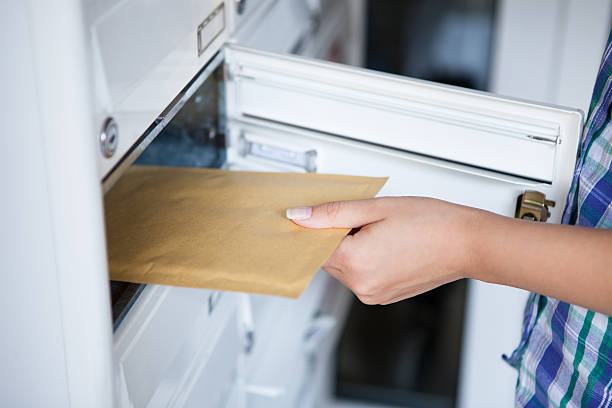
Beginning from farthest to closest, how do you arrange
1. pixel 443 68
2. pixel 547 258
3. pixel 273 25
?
pixel 443 68
pixel 273 25
pixel 547 258

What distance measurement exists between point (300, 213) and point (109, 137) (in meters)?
0.22

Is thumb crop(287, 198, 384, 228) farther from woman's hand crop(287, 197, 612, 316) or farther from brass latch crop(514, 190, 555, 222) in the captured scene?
brass latch crop(514, 190, 555, 222)

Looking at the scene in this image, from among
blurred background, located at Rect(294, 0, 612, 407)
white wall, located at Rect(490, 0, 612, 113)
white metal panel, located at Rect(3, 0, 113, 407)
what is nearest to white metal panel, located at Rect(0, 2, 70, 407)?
white metal panel, located at Rect(3, 0, 113, 407)

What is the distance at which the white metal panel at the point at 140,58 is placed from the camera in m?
0.55

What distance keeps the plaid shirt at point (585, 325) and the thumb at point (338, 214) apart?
235mm

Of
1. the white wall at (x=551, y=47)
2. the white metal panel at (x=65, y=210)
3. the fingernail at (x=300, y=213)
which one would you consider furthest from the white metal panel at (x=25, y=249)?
the white wall at (x=551, y=47)

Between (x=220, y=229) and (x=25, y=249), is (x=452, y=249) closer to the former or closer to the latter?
(x=220, y=229)

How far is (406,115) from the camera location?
83 centimetres

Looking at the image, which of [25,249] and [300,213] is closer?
[25,249]

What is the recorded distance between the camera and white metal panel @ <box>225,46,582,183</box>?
792 millimetres

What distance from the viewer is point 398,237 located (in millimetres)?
717

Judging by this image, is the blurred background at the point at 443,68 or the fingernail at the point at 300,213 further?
the blurred background at the point at 443,68

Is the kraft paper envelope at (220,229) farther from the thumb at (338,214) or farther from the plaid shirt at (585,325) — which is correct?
the plaid shirt at (585,325)

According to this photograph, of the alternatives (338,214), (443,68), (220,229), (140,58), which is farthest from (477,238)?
(443,68)
